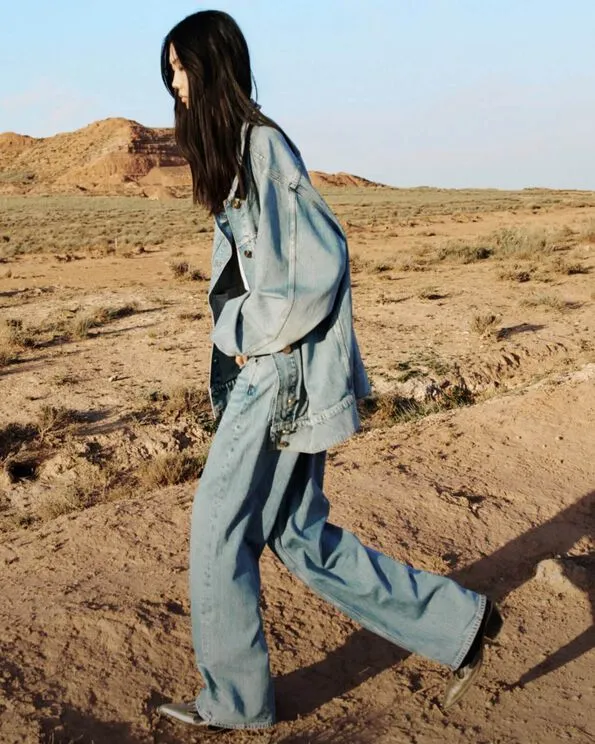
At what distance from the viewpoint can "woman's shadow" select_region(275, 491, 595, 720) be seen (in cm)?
290

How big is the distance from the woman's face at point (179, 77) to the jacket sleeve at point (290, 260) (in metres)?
0.26

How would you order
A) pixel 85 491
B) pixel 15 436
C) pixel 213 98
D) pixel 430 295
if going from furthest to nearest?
pixel 430 295
pixel 15 436
pixel 85 491
pixel 213 98

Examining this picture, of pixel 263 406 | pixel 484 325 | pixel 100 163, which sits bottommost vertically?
pixel 484 325

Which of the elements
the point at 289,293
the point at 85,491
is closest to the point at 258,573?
the point at 289,293

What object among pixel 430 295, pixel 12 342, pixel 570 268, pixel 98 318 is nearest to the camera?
pixel 12 342

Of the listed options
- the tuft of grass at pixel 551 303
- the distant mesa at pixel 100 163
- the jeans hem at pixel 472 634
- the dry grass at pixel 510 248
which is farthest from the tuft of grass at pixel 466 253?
the distant mesa at pixel 100 163

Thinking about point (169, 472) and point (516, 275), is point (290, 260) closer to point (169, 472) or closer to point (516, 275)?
point (169, 472)

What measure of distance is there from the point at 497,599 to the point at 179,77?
2449 mm

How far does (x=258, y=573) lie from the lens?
2430 millimetres

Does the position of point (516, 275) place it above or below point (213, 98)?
below

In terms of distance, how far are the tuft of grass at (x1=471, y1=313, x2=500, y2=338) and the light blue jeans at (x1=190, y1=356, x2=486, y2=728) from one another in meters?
6.56

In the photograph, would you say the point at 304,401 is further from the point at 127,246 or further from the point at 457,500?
the point at 127,246

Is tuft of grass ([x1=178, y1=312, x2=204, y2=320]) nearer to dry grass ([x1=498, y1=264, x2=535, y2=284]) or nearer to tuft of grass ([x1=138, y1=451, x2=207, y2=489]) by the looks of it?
tuft of grass ([x1=138, y1=451, x2=207, y2=489])

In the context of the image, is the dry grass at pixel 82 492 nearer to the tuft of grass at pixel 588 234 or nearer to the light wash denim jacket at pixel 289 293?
the light wash denim jacket at pixel 289 293
